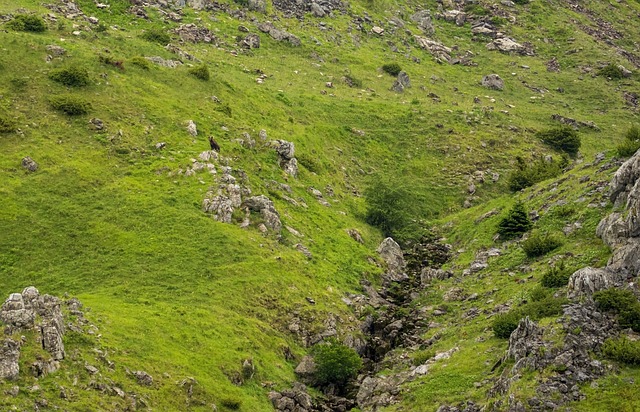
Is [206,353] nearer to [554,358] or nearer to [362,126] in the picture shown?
[554,358]

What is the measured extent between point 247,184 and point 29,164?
1667cm

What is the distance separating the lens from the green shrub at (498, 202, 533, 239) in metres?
53.7

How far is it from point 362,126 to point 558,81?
44.6 m

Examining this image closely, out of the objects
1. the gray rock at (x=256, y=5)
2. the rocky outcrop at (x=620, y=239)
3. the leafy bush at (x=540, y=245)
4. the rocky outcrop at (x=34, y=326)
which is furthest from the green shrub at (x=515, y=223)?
the gray rock at (x=256, y=5)

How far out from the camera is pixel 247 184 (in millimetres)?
53969

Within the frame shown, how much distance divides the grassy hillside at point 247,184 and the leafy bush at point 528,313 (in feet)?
4.49

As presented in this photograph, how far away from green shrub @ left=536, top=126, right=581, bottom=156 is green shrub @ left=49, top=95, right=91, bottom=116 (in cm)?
5499

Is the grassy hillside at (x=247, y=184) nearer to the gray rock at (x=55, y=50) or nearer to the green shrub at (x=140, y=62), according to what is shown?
the green shrub at (x=140, y=62)

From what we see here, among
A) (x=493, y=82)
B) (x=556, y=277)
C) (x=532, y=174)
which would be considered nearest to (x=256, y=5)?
(x=493, y=82)

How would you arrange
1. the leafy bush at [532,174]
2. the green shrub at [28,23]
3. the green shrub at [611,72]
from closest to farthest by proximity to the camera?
the green shrub at [28,23], the leafy bush at [532,174], the green shrub at [611,72]

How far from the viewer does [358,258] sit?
54.7m

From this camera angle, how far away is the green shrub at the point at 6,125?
51406 mm

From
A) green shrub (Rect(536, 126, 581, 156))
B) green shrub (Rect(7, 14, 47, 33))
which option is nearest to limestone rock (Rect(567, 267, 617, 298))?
green shrub (Rect(536, 126, 581, 156))

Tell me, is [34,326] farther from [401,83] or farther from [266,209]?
[401,83]
